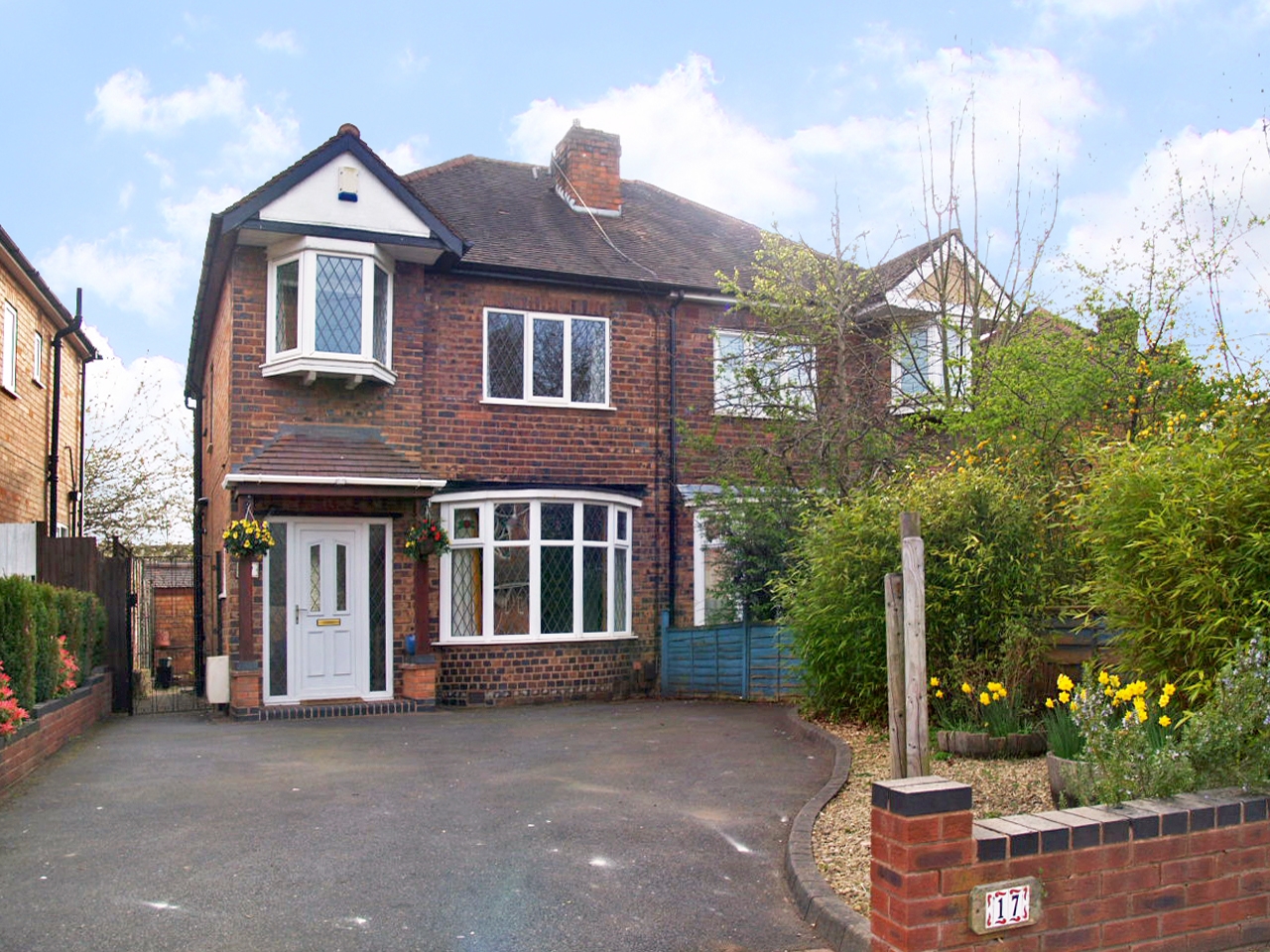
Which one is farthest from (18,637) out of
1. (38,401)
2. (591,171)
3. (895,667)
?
(591,171)

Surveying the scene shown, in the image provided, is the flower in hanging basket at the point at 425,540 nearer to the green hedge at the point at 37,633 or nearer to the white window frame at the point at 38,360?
the green hedge at the point at 37,633

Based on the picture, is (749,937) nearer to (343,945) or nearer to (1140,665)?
(343,945)

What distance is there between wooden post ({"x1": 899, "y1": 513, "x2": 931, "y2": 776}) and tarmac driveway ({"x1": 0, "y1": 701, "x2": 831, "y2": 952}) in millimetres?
952

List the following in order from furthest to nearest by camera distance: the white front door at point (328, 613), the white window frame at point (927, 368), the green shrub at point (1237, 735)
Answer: the white front door at point (328, 613)
the white window frame at point (927, 368)
the green shrub at point (1237, 735)

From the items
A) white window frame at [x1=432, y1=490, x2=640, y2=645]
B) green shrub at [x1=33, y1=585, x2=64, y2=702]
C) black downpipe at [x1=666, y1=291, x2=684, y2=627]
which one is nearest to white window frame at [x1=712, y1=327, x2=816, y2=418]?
black downpipe at [x1=666, y1=291, x2=684, y2=627]

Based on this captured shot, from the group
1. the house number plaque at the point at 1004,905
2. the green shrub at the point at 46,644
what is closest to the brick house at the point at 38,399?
the green shrub at the point at 46,644

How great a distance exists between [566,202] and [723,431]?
195 inches

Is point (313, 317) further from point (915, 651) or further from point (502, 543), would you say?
point (915, 651)

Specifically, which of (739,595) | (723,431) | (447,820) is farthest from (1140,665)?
(723,431)

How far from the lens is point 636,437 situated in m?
15.8

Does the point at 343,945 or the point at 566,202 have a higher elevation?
the point at 566,202

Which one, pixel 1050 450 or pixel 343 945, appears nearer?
pixel 343 945

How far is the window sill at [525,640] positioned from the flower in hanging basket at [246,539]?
103 inches

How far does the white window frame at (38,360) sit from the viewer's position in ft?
58.9
